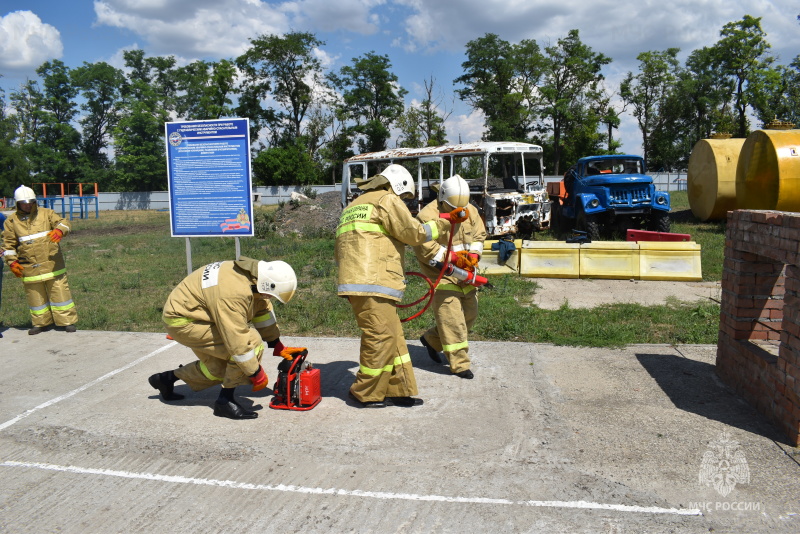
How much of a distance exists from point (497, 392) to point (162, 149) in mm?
57039

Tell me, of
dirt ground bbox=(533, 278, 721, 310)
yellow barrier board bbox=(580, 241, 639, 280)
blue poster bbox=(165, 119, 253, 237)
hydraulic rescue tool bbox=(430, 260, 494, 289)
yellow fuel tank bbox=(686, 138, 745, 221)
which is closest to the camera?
hydraulic rescue tool bbox=(430, 260, 494, 289)

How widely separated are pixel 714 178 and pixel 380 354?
15.3 metres

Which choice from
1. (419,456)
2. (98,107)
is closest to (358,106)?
(98,107)

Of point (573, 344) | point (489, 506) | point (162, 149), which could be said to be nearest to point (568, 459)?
point (489, 506)

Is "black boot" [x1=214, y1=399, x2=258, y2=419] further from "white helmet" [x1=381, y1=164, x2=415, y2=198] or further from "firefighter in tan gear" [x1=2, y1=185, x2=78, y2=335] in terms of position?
"firefighter in tan gear" [x1=2, y1=185, x2=78, y2=335]

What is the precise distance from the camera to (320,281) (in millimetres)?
11297

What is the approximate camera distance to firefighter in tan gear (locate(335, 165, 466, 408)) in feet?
16.3

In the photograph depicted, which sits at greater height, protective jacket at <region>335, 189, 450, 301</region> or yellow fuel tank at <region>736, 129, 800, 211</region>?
yellow fuel tank at <region>736, 129, 800, 211</region>

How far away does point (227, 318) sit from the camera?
462cm

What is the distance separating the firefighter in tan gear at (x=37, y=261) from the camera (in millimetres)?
8008

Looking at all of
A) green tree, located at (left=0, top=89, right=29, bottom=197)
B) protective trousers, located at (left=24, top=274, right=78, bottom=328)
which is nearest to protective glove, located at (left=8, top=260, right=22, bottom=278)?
protective trousers, located at (left=24, top=274, right=78, bottom=328)

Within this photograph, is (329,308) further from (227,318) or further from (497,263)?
(227,318)

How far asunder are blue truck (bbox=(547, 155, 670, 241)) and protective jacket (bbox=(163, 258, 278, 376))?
38.0 ft

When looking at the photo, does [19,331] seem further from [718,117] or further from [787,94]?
[787,94]
